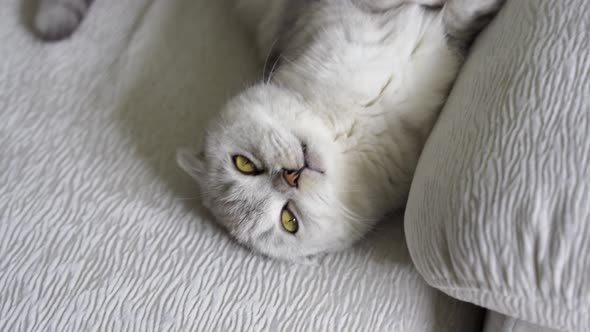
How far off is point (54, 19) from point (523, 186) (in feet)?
4.07

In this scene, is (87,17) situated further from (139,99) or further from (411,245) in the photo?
(411,245)

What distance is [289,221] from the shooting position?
98 centimetres

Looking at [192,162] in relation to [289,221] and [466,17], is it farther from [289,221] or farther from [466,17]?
[466,17]

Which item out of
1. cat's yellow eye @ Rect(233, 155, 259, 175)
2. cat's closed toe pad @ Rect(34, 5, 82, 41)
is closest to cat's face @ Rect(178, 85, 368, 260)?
cat's yellow eye @ Rect(233, 155, 259, 175)

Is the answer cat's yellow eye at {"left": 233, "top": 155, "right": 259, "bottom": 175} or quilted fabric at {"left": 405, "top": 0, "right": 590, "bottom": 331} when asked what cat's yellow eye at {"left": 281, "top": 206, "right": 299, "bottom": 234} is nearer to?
cat's yellow eye at {"left": 233, "top": 155, "right": 259, "bottom": 175}

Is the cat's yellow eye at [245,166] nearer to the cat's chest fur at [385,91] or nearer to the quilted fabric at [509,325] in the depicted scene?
the cat's chest fur at [385,91]

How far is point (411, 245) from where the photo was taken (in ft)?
2.42

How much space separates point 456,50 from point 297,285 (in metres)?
0.58

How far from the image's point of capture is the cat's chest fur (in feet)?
3.08

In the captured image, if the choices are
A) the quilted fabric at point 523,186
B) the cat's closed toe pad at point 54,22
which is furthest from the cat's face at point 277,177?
the cat's closed toe pad at point 54,22

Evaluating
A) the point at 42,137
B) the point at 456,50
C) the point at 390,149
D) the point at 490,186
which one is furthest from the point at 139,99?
the point at 490,186

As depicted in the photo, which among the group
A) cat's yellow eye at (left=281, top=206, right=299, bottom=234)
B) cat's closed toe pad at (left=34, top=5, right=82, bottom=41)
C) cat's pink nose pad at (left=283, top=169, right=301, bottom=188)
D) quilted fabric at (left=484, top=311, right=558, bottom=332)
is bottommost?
quilted fabric at (left=484, top=311, right=558, bottom=332)

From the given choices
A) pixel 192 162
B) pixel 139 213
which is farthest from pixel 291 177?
pixel 139 213

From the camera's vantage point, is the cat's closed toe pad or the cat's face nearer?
the cat's face
